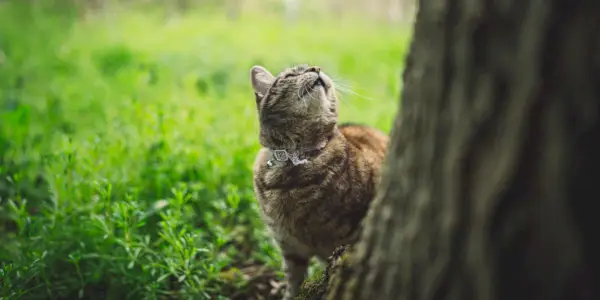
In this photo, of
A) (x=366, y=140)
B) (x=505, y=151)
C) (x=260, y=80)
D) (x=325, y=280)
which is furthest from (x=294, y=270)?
(x=505, y=151)

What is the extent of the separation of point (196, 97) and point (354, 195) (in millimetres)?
2954

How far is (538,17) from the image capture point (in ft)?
4.21

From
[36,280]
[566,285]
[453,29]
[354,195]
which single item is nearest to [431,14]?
[453,29]

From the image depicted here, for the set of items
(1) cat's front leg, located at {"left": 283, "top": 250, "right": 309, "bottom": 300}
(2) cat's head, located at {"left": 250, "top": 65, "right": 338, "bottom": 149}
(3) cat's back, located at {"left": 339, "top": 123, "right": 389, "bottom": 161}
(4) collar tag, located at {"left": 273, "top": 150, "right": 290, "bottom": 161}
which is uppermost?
(2) cat's head, located at {"left": 250, "top": 65, "right": 338, "bottom": 149}

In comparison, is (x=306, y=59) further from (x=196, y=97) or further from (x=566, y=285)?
(x=566, y=285)

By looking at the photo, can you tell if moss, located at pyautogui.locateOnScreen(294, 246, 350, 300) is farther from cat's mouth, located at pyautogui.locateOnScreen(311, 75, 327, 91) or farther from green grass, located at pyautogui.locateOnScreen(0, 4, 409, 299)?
cat's mouth, located at pyautogui.locateOnScreen(311, 75, 327, 91)

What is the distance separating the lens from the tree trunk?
130cm

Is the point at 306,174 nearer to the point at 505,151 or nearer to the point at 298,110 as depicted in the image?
the point at 298,110

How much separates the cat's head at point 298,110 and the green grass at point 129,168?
1.18 ft

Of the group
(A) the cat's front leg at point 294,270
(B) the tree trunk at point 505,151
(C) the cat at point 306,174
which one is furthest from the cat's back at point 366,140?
(B) the tree trunk at point 505,151

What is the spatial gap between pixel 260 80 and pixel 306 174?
1.77 feet

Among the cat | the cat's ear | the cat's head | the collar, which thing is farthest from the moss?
the cat's ear

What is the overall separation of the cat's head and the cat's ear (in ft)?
0.20

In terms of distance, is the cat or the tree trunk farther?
the cat
